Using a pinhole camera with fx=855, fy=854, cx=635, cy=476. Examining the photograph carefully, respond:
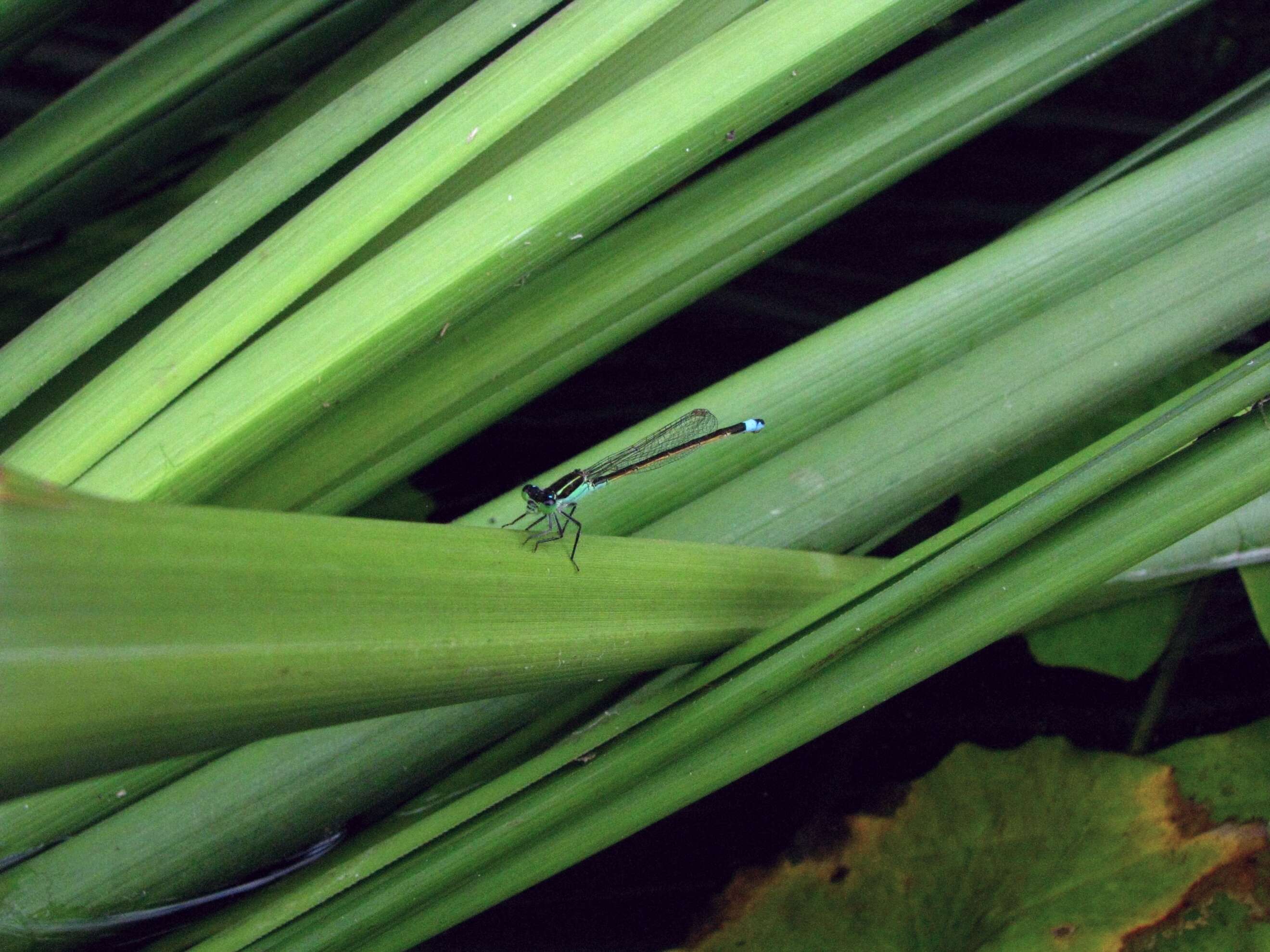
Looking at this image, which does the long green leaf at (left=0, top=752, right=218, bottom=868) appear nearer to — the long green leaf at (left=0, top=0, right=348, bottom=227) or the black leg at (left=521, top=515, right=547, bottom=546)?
the black leg at (left=521, top=515, right=547, bottom=546)

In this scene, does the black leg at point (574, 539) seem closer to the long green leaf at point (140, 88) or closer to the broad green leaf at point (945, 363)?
the broad green leaf at point (945, 363)

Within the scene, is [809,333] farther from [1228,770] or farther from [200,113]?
[200,113]

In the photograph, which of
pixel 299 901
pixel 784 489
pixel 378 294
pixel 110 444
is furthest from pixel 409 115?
pixel 299 901

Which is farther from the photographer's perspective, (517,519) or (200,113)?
(200,113)

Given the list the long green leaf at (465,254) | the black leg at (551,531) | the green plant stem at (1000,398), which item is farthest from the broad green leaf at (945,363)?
the long green leaf at (465,254)

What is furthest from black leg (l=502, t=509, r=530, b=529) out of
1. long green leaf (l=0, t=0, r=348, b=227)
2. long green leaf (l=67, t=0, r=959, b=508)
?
long green leaf (l=0, t=0, r=348, b=227)

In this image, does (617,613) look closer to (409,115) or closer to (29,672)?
(29,672)

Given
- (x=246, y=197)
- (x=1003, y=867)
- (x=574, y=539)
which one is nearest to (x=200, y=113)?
(x=246, y=197)
